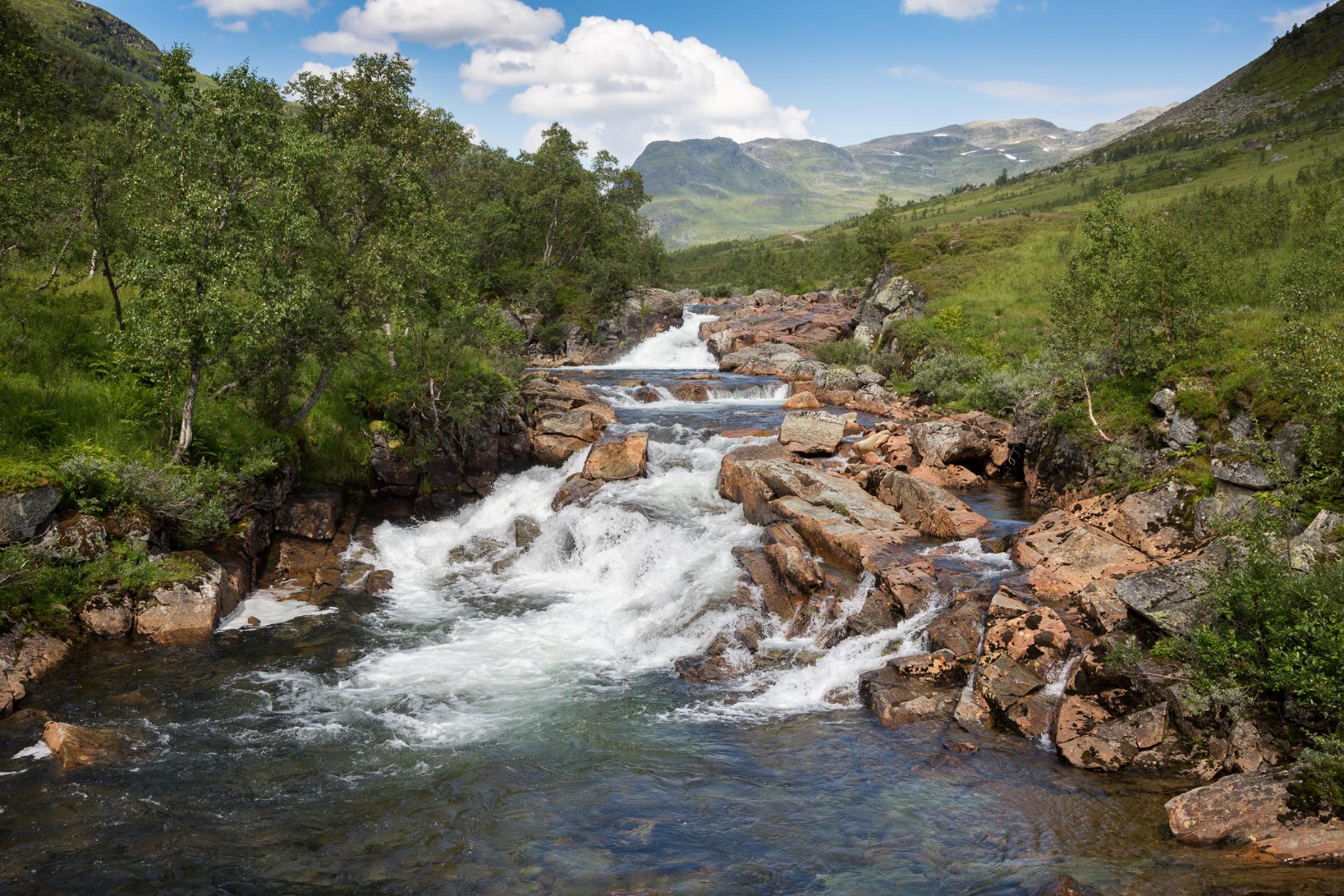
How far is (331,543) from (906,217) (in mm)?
165777

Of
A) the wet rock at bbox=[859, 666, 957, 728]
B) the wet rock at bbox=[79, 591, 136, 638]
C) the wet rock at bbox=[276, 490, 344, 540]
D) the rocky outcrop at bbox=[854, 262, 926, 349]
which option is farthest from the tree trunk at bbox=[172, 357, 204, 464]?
the rocky outcrop at bbox=[854, 262, 926, 349]

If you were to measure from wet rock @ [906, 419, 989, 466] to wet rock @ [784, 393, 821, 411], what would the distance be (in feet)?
37.5

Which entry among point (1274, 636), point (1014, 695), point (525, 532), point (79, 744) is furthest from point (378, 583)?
point (1274, 636)

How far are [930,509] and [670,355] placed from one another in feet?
140

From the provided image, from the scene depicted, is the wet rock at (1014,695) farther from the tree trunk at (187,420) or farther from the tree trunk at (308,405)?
the tree trunk at (187,420)

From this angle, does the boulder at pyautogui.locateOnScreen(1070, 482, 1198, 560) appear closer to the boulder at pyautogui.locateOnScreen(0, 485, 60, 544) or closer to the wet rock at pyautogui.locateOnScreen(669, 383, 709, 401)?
the wet rock at pyautogui.locateOnScreen(669, 383, 709, 401)

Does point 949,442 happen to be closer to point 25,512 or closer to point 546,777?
point 546,777

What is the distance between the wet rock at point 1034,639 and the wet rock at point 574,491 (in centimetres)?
1596

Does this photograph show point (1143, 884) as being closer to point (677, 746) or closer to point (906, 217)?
point (677, 746)

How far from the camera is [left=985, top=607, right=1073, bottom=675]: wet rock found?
14.9 m

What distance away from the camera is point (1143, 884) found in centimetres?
938

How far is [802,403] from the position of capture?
135ft

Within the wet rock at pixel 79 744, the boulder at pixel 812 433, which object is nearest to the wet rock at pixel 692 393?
the boulder at pixel 812 433

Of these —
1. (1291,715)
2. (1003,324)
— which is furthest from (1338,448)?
(1003,324)
